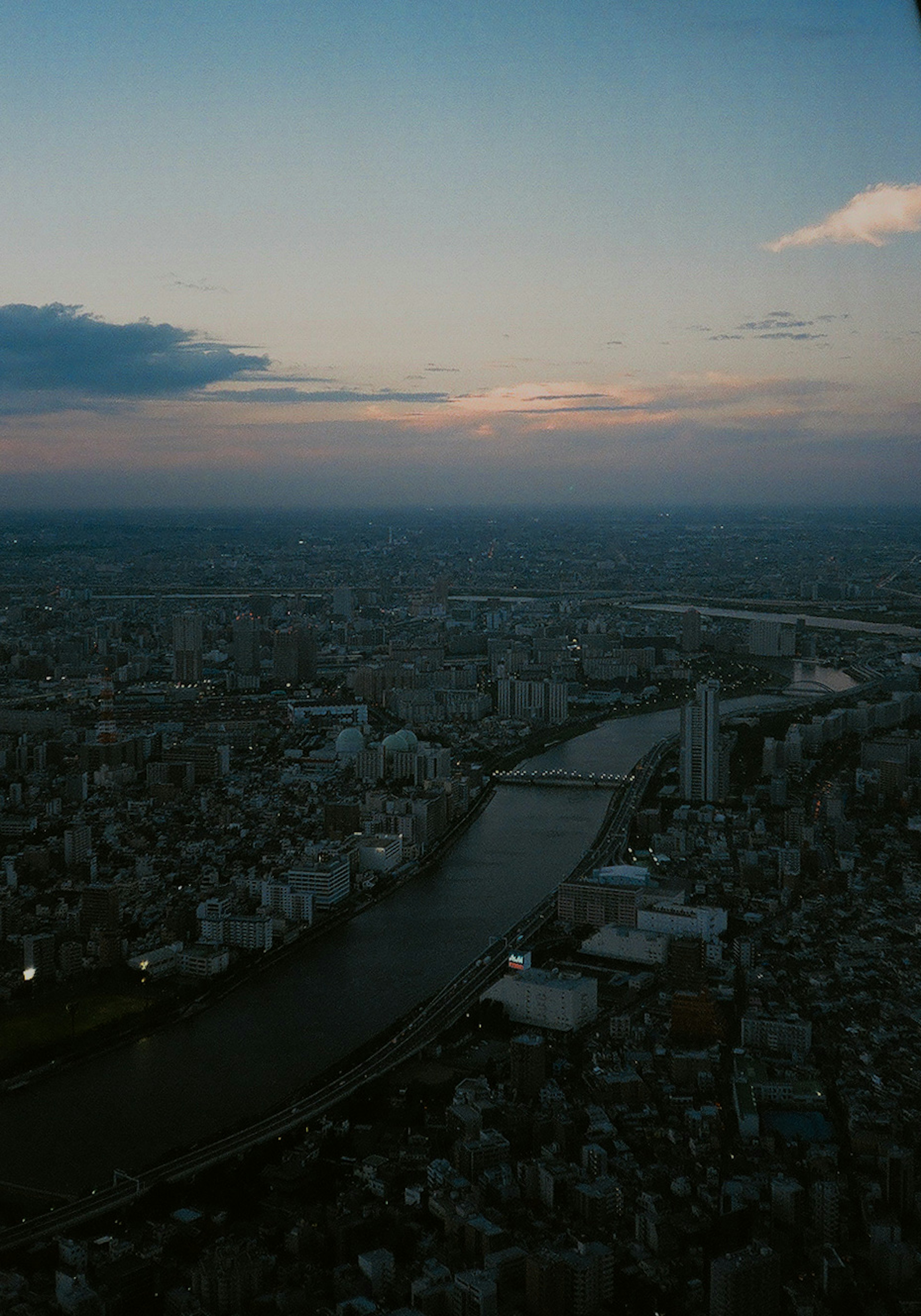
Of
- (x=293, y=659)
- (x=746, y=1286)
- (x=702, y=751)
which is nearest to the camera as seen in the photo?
(x=746, y=1286)

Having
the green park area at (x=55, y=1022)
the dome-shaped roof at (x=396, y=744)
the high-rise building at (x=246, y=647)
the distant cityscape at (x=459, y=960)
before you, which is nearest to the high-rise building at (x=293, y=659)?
the distant cityscape at (x=459, y=960)

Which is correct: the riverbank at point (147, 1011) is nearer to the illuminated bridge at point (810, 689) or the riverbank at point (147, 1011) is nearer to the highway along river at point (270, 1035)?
the highway along river at point (270, 1035)

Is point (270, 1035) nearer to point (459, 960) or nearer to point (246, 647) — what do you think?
point (459, 960)

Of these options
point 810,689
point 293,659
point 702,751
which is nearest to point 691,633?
point 810,689

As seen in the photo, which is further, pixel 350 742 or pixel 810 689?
pixel 810 689

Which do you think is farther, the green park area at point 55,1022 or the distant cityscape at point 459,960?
the green park area at point 55,1022

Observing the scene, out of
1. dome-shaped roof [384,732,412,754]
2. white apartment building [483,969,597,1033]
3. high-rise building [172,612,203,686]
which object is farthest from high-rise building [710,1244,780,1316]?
high-rise building [172,612,203,686]

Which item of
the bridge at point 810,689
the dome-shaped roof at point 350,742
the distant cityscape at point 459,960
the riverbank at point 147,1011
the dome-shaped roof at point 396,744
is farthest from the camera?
the bridge at point 810,689
